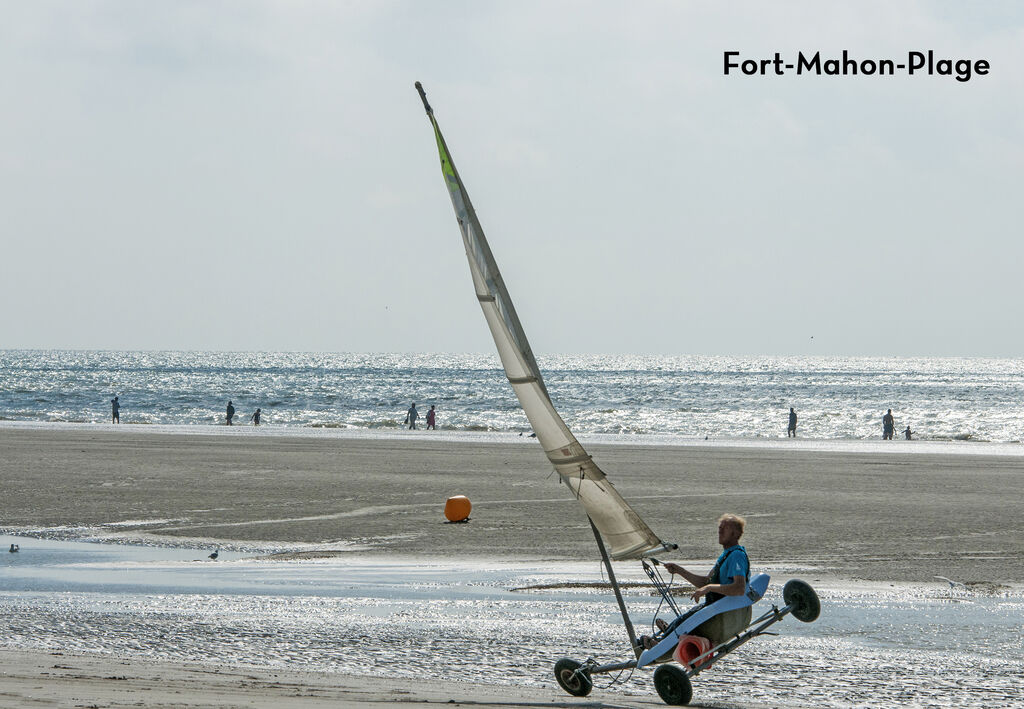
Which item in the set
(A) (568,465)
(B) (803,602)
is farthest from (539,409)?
(B) (803,602)

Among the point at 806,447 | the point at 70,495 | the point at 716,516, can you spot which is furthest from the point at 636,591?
the point at 806,447

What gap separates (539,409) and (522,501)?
15.8m

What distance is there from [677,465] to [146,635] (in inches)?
1063

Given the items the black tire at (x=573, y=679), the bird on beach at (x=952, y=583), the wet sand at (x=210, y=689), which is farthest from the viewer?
the bird on beach at (x=952, y=583)

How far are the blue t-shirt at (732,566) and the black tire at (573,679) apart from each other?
1230 mm

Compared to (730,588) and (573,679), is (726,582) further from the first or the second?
(573,679)

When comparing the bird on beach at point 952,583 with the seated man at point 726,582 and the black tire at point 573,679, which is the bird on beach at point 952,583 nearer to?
the seated man at point 726,582

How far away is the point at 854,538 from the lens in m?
18.9

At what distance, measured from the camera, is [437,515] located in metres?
21.8

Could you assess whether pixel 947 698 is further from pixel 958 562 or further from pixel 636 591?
pixel 958 562

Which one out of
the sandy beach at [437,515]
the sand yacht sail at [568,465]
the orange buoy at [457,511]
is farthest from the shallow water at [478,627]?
the orange buoy at [457,511]

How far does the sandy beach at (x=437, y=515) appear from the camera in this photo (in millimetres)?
8828

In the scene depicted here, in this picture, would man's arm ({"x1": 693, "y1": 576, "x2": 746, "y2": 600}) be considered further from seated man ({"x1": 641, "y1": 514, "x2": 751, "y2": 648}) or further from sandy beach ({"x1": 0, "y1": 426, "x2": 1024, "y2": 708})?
sandy beach ({"x1": 0, "y1": 426, "x2": 1024, "y2": 708})

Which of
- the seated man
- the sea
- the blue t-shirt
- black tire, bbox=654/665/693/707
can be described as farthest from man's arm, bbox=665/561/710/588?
the sea
